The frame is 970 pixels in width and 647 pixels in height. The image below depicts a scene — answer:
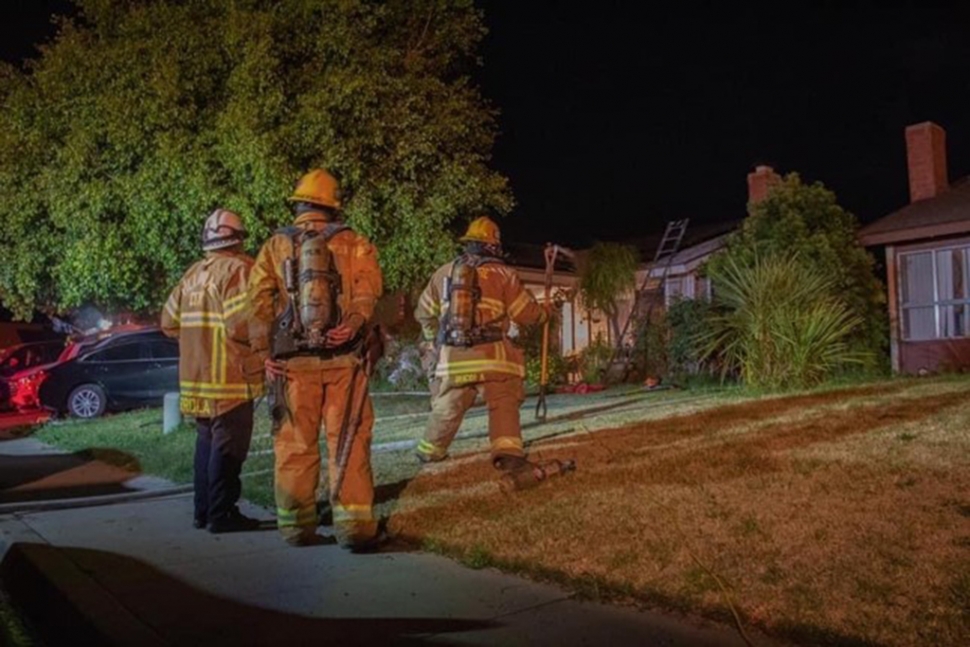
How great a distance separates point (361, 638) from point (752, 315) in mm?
9167

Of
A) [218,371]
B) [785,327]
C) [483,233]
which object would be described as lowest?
[218,371]

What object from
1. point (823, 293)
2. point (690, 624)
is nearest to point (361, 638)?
point (690, 624)

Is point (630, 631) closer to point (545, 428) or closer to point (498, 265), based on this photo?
point (498, 265)

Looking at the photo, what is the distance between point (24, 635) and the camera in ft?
12.3

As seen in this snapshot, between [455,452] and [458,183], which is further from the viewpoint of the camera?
[458,183]

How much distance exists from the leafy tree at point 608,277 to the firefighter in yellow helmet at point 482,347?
12.5 metres

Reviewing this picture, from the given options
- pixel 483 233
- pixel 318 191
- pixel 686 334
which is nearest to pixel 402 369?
pixel 686 334

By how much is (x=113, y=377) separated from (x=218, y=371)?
10546 millimetres

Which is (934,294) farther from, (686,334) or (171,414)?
(171,414)

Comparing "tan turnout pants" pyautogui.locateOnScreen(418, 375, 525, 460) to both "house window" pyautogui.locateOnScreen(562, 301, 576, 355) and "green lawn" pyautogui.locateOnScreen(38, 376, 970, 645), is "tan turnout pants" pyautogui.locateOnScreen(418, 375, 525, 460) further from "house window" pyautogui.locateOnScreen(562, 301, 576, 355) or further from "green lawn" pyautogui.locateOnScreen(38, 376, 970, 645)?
"house window" pyautogui.locateOnScreen(562, 301, 576, 355)

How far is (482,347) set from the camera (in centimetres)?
580

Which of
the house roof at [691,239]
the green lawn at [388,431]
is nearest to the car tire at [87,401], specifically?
the green lawn at [388,431]

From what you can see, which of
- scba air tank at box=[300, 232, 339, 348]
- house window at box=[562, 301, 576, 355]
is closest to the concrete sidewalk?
scba air tank at box=[300, 232, 339, 348]

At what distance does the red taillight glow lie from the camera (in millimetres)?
14195
